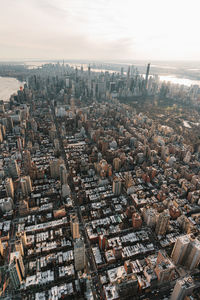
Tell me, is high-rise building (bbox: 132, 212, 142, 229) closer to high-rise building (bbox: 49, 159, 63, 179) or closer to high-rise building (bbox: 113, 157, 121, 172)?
high-rise building (bbox: 113, 157, 121, 172)

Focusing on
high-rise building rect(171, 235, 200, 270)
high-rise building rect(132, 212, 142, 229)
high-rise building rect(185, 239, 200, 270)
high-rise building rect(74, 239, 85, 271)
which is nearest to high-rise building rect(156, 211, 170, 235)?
high-rise building rect(132, 212, 142, 229)

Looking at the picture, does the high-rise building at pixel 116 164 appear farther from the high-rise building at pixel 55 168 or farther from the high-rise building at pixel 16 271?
the high-rise building at pixel 16 271

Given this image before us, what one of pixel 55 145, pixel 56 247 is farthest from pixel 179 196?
pixel 55 145

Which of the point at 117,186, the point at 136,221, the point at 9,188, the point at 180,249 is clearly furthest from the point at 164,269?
the point at 9,188

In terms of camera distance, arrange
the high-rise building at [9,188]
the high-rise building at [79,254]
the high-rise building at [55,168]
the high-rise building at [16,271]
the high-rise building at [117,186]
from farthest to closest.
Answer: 1. the high-rise building at [55,168]
2. the high-rise building at [117,186]
3. the high-rise building at [9,188]
4. the high-rise building at [79,254]
5. the high-rise building at [16,271]

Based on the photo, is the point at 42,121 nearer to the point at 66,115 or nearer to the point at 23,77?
the point at 66,115

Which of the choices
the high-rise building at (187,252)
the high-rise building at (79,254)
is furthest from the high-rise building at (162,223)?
the high-rise building at (79,254)
